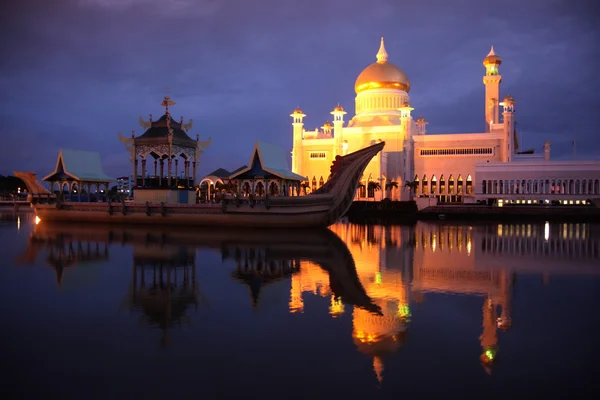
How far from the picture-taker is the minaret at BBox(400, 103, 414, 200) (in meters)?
48.9

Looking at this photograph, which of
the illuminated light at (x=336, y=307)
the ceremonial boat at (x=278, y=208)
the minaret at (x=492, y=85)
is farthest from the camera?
the minaret at (x=492, y=85)

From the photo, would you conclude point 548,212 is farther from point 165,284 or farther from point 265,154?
point 165,284

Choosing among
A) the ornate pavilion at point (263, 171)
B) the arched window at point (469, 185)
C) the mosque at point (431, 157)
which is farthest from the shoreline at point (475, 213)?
the ornate pavilion at point (263, 171)

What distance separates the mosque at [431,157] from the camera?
42.9 m

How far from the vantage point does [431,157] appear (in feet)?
161

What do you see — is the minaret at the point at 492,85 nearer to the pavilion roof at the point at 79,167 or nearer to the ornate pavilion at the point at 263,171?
the ornate pavilion at the point at 263,171

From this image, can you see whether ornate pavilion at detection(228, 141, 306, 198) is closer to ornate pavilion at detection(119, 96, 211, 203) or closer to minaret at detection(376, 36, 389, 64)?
ornate pavilion at detection(119, 96, 211, 203)

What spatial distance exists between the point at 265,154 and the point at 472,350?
19.7 m

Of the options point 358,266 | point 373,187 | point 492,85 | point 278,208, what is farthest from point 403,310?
point 492,85

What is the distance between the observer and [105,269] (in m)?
13.0

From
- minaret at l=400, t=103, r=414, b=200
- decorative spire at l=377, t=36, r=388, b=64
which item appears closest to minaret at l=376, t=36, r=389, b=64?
decorative spire at l=377, t=36, r=388, b=64

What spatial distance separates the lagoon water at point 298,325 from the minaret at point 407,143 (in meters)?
33.9

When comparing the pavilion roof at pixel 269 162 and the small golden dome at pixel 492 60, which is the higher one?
the small golden dome at pixel 492 60

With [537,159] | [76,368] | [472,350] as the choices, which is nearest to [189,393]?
[76,368]
